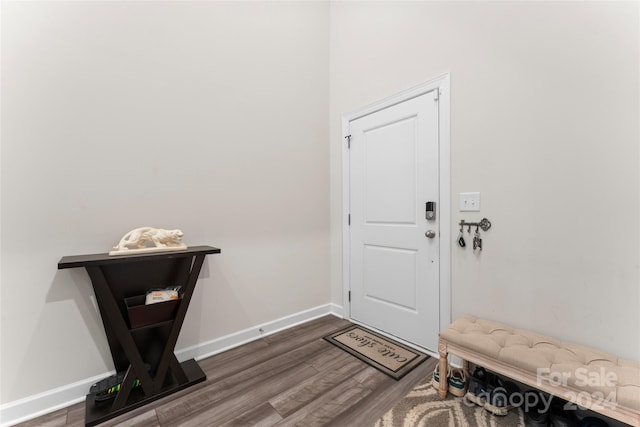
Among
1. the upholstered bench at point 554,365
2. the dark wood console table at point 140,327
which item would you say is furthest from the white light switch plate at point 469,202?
the dark wood console table at point 140,327

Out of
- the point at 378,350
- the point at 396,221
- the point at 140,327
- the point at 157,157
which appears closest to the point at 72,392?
the point at 140,327

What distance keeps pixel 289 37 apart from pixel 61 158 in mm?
2097

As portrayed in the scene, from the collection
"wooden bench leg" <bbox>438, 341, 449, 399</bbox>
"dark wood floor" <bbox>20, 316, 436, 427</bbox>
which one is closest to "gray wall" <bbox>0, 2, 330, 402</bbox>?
"dark wood floor" <bbox>20, 316, 436, 427</bbox>

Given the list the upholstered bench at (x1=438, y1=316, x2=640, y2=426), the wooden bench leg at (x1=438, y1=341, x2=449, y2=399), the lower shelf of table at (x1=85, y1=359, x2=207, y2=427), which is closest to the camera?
the upholstered bench at (x1=438, y1=316, x2=640, y2=426)

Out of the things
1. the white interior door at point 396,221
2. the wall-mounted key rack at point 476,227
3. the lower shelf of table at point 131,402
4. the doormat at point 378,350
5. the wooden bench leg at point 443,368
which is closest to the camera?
the lower shelf of table at point 131,402

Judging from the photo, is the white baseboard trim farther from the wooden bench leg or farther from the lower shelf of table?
the wooden bench leg

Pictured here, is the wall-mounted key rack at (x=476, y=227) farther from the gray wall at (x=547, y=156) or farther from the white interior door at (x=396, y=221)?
the white interior door at (x=396, y=221)

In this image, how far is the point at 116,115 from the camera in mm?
1741

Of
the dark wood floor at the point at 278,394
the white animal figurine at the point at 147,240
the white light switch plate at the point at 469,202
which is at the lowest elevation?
the dark wood floor at the point at 278,394

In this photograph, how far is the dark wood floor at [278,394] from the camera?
1.46m

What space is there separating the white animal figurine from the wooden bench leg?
5.67 feet

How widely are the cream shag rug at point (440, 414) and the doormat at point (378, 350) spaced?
0.82 feet

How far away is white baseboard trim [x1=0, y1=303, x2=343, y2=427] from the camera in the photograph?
1.45 meters

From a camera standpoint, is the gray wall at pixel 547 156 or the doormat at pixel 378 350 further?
the doormat at pixel 378 350
